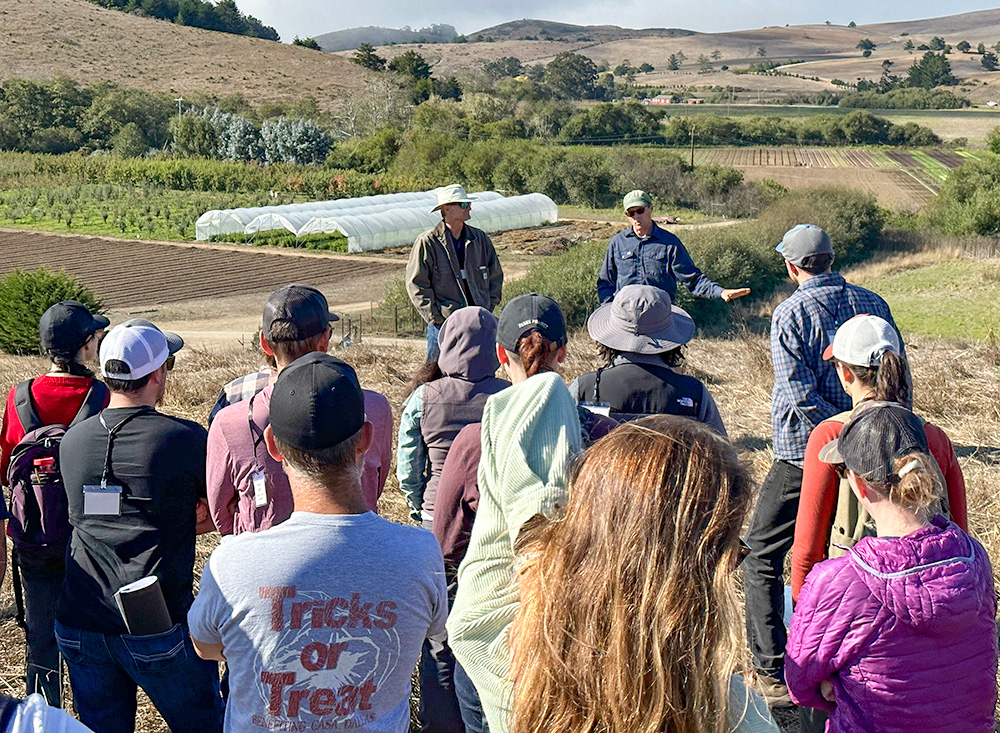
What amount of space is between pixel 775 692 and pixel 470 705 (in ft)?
5.16

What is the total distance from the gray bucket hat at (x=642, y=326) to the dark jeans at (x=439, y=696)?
1251 millimetres

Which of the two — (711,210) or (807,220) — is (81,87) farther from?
(807,220)

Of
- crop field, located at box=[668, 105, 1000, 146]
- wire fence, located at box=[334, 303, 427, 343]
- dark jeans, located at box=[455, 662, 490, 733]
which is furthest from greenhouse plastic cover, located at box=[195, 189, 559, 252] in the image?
crop field, located at box=[668, 105, 1000, 146]

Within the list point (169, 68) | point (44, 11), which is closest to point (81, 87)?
point (169, 68)

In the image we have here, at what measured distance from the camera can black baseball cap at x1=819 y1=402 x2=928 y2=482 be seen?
2318 mm

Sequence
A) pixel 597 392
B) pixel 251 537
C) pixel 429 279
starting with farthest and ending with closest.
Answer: pixel 429 279
pixel 597 392
pixel 251 537

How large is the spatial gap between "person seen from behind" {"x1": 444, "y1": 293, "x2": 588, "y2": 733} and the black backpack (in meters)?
1.72

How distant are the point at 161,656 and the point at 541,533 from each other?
4.77ft

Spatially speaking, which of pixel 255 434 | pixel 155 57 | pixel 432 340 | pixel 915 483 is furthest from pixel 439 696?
pixel 155 57

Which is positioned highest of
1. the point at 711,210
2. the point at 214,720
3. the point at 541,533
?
the point at 541,533

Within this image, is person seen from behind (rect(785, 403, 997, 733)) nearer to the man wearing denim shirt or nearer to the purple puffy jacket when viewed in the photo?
the purple puffy jacket

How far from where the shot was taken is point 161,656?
106 inches

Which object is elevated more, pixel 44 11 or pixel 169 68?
pixel 44 11

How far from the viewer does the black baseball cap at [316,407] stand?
2.02m
